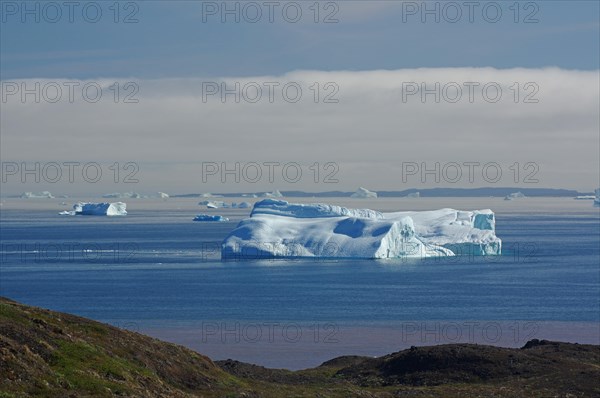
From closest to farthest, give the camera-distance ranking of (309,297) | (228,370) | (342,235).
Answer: (228,370) < (309,297) < (342,235)

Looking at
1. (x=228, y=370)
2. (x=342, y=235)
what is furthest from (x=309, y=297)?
(x=228, y=370)

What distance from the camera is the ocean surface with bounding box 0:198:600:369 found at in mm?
66562

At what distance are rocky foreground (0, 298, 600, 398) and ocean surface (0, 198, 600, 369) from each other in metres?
13.2

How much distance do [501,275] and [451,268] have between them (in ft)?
40.3

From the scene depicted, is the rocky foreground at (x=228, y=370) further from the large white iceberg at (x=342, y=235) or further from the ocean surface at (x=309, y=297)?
the large white iceberg at (x=342, y=235)

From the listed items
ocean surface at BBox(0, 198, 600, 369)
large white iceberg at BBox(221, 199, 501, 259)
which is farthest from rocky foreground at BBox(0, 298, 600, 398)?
large white iceberg at BBox(221, 199, 501, 259)

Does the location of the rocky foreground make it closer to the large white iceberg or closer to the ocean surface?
the ocean surface

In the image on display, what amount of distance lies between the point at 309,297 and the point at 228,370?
5214cm

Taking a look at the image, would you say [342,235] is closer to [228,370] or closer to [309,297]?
[309,297]

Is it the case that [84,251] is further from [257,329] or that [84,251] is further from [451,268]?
[257,329]

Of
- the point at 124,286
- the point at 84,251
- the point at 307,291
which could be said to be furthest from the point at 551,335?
the point at 84,251

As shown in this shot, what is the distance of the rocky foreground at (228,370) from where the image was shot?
23.5 m

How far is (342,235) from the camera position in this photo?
11581cm

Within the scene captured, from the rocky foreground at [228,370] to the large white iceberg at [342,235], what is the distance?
2522 inches
